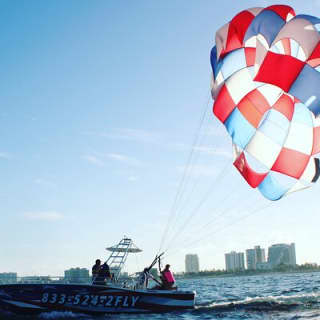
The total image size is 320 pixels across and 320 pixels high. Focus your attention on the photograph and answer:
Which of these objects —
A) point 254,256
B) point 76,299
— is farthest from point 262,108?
point 254,256

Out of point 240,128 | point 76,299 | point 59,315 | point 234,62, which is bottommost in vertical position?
point 59,315

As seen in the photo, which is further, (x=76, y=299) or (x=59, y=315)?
(x=76, y=299)

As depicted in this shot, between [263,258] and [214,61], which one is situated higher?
[214,61]

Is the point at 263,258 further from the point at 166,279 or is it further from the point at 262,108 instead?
the point at 262,108

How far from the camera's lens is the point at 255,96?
13.2m

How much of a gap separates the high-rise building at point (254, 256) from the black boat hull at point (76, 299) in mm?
148988

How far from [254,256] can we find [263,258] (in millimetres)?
4028

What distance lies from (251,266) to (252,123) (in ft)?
507

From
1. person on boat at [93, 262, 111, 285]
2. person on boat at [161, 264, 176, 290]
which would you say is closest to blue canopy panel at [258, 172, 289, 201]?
person on boat at [161, 264, 176, 290]

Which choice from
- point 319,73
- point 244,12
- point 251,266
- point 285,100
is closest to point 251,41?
point 244,12

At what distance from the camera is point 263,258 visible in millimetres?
159750

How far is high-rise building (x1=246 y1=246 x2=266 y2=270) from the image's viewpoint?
522 ft

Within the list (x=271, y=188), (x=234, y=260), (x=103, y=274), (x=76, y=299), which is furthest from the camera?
(x=234, y=260)

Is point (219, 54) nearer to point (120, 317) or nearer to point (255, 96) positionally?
point (255, 96)
